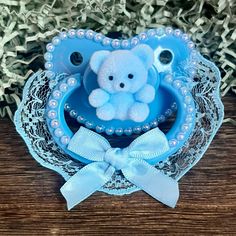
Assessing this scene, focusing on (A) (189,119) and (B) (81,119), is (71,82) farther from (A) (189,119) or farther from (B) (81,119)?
(A) (189,119)

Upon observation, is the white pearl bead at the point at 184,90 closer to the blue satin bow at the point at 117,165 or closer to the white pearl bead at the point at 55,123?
the blue satin bow at the point at 117,165

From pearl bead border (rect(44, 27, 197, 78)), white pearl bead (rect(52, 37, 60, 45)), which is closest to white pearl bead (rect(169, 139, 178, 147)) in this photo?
pearl bead border (rect(44, 27, 197, 78))

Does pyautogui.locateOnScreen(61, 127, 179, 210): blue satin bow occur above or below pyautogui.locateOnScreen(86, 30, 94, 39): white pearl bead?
below

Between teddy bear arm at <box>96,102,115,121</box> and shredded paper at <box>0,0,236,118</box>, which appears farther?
shredded paper at <box>0,0,236,118</box>

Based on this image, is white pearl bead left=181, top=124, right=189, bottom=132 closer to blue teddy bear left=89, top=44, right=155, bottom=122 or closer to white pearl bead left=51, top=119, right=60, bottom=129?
blue teddy bear left=89, top=44, right=155, bottom=122

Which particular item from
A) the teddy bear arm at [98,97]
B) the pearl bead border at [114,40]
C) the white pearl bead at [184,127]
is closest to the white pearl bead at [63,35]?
the pearl bead border at [114,40]

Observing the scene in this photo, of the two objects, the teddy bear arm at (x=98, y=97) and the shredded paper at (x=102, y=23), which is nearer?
the teddy bear arm at (x=98, y=97)

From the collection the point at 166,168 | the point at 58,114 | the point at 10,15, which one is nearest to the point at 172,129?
the point at 166,168

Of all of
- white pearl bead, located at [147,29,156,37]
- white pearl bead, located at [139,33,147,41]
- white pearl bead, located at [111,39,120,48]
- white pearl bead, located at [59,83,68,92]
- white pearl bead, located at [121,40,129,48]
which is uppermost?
white pearl bead, located at [147,29,156,37]
